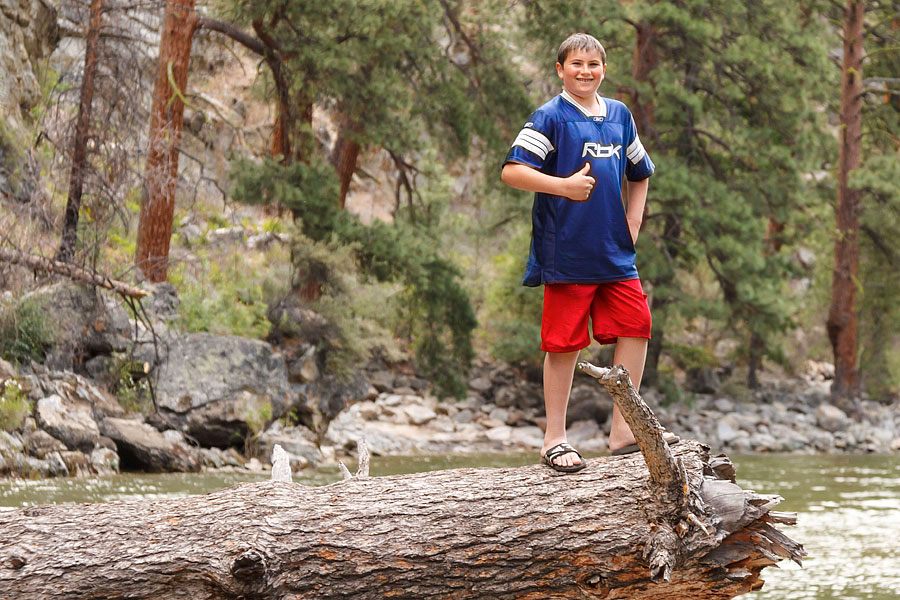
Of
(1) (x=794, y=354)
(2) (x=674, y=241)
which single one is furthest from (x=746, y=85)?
(1) (x=794, y=354)

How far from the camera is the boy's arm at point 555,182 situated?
379cm

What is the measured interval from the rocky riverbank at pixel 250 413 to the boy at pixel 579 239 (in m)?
6.04

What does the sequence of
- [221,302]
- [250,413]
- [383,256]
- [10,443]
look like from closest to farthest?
[10,443]
[250,413]
[221,302]
[383,256]

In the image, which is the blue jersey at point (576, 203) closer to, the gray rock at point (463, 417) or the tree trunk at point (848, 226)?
the gray rock at point (463, 417)

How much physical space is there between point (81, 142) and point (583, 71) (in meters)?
6.87

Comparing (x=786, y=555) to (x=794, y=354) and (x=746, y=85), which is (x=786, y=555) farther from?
(x=794, y=354)

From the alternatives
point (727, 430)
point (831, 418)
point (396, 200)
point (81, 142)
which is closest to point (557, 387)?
point (81, 142)

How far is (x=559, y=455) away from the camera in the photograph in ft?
12.4

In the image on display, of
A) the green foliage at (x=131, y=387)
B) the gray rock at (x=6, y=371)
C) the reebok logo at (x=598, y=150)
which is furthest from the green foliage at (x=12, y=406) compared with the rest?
the reebok logo at (x=598, y=150)

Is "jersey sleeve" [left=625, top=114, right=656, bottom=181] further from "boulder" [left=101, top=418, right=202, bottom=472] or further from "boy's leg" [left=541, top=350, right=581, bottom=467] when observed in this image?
"boulder" [left=101, top=418, right=202, bottom=472]

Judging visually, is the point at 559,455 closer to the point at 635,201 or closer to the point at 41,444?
the point at 635,201

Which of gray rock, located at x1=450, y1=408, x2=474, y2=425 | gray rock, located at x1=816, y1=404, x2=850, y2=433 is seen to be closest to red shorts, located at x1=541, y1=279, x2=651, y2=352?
gray rock, located at x1=450, y1=408, x2=474, y2=425

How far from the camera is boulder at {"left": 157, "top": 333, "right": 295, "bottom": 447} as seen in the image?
10758 millimetres

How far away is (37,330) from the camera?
9953mm
